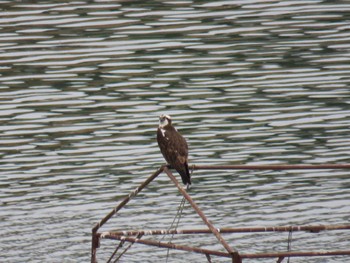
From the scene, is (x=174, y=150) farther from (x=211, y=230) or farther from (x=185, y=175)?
(x=211, y=230)

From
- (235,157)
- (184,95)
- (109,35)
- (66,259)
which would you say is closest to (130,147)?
(235,157)

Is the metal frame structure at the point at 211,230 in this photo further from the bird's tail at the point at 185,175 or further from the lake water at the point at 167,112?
the lake water at the point at 167,112

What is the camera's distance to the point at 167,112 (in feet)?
97.2

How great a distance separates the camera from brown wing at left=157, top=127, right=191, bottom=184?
53.4 feet

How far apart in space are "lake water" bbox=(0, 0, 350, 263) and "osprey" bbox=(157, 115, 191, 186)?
461 cm

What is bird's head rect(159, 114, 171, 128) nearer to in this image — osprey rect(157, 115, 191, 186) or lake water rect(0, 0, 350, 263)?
osprey rect(157, 115, 191, 186)

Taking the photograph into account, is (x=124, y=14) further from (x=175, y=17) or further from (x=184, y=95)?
(x=184, y=95)

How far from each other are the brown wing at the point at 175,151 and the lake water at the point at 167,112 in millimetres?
4693

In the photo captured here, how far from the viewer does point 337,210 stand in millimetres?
23375

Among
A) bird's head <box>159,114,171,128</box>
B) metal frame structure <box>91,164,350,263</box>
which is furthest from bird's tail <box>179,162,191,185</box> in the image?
bird's head <box>159,114,171,128</box>

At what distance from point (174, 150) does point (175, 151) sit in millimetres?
36

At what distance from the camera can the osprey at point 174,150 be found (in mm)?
16266

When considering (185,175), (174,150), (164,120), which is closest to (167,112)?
(164,120)

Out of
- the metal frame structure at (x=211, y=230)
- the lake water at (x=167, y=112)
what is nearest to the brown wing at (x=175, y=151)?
the metal frame structure at (x=211, y=230)
